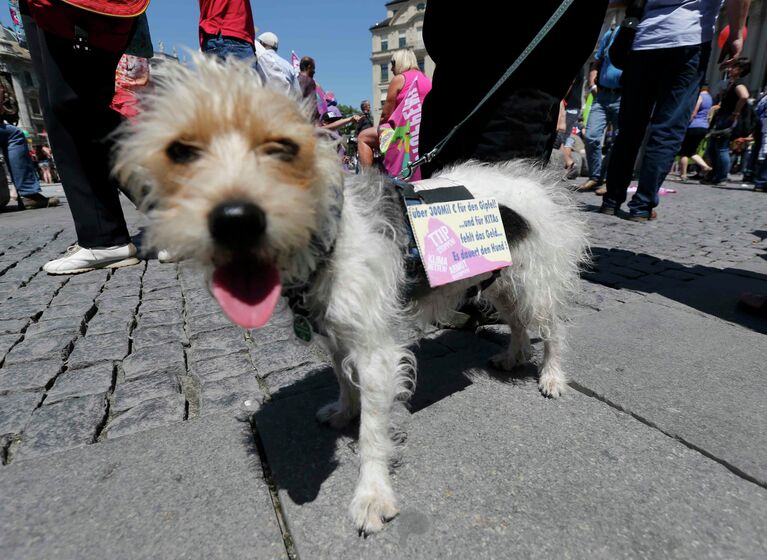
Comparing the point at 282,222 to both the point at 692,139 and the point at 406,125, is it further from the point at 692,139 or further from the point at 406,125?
the point at 692,139

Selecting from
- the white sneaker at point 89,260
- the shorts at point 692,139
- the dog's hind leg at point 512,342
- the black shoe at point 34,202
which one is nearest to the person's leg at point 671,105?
the dog's hind leg at point 512,342

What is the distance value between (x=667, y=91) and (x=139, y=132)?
22.4ft

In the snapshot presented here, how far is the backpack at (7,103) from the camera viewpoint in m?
8.42

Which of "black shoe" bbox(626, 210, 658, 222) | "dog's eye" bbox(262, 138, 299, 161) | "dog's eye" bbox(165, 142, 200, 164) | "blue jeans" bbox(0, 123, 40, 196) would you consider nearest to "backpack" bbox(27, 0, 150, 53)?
"dog's eye" bbox(165, 142, 200, 164)

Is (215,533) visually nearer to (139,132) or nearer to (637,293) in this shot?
(139,132)

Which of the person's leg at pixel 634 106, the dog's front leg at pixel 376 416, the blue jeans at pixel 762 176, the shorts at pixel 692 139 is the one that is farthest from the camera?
the shorts at pixel 692 139

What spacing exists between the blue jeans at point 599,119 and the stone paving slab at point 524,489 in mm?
8884

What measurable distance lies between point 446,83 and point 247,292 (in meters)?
2.73

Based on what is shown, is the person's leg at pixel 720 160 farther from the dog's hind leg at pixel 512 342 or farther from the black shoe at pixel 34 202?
the black shoe at pixel 34 202

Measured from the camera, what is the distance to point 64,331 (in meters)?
3.48

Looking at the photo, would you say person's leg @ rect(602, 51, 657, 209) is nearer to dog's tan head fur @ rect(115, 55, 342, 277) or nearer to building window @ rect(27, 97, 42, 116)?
dog's tan head fur @ rect(115, 55, 342, 277)

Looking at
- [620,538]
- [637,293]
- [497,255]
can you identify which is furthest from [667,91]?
[620,538]

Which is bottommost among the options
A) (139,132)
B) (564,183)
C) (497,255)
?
(497,255)

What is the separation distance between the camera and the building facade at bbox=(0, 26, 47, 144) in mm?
49250
